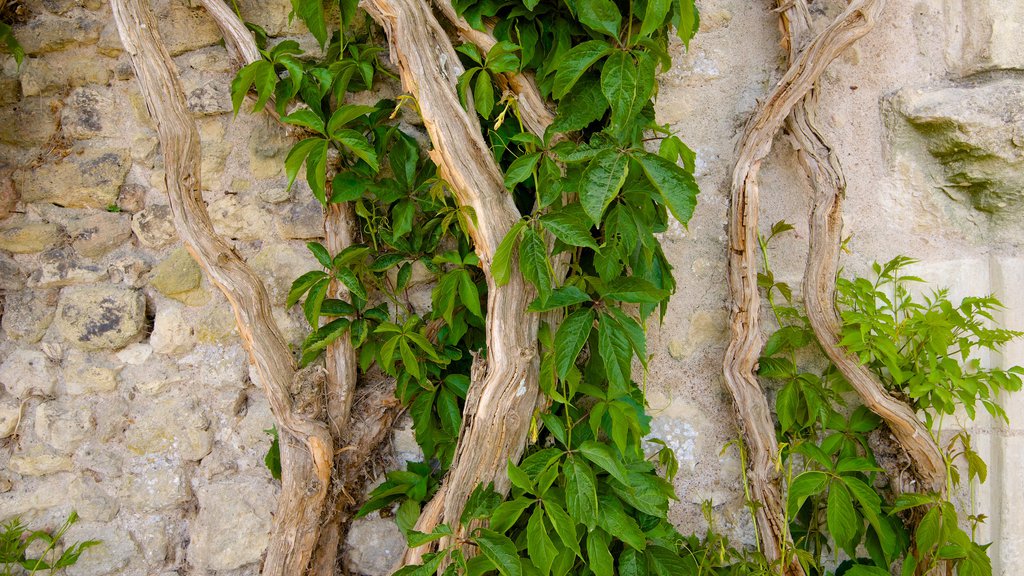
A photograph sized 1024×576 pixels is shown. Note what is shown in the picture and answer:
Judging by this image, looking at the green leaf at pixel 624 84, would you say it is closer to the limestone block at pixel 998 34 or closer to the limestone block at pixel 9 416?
the limestone block at pixel 998 34

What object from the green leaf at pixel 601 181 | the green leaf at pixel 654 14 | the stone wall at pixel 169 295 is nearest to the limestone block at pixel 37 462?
the stone wall at pixel 169 295

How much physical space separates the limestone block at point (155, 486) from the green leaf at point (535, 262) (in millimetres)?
960

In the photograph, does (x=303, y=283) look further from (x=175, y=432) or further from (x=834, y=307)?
(x=834, y=307)

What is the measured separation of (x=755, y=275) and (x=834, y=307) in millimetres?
169

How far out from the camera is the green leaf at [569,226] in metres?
1.14

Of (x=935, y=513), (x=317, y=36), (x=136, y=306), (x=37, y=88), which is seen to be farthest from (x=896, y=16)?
(x=37, y=88)

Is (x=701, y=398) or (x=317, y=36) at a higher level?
(x=317, y=36)

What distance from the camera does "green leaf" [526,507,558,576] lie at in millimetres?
1156

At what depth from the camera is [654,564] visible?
1255mm

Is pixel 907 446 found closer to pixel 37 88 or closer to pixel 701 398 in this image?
pixel 701 398

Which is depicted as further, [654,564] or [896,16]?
[896,16]

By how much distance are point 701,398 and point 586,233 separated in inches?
20.8

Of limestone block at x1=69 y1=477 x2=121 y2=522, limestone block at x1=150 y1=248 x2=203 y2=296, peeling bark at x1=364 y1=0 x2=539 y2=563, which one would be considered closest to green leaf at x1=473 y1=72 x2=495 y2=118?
peeling bark at x1=364 y1=0 x2=539 y2=563


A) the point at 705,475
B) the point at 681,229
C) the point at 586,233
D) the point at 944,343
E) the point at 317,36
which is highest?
the point at 317,36
